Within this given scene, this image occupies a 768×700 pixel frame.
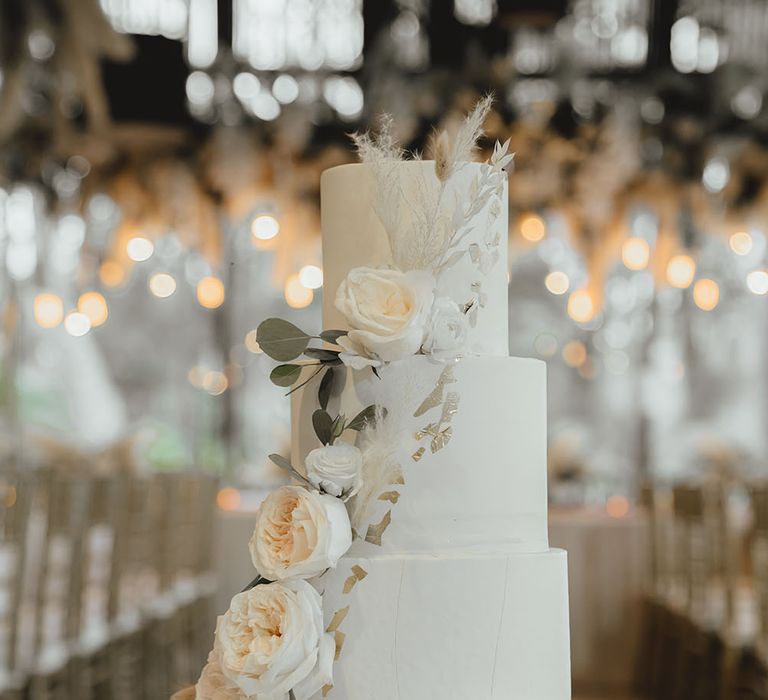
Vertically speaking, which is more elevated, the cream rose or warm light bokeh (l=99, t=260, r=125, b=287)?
warm light bokeh (l=99, t=260, r=125, b=287)

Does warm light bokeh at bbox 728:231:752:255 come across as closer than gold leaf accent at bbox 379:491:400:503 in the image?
No

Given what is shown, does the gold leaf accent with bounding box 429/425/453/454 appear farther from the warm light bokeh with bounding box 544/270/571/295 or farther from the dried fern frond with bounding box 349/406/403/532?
the warm light bokeh with bounding box 544/270/571/295

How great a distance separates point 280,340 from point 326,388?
0.49ft

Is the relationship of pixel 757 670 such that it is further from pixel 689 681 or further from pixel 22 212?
pixel 22 212

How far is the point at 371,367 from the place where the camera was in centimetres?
177

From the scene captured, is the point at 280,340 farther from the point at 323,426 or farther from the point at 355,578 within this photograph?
the point at 355,578

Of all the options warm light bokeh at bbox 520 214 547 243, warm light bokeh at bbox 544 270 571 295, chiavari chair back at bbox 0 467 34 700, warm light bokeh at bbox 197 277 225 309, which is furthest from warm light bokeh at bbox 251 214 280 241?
chiavari chair back at bbox 0 467 34 700

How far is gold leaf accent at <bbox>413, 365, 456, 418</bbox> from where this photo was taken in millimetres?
1759

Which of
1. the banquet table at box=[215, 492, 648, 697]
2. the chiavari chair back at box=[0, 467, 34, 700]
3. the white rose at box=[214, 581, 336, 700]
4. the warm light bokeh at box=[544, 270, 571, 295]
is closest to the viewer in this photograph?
the white rose at box=[214, 581, 336, 700]

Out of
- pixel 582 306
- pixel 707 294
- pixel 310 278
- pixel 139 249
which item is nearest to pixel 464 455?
pixel 310 278

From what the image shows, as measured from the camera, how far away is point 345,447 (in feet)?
5.59

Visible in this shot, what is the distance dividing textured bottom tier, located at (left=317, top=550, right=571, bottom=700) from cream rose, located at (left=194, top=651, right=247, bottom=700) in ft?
0.45

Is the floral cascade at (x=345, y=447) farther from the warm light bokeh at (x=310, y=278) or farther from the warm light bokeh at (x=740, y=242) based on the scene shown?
the warm light bokeh at (x=740, y=242)

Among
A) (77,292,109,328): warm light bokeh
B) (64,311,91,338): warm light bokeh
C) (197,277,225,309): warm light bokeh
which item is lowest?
(64,311,91,338): warm light bokeh
